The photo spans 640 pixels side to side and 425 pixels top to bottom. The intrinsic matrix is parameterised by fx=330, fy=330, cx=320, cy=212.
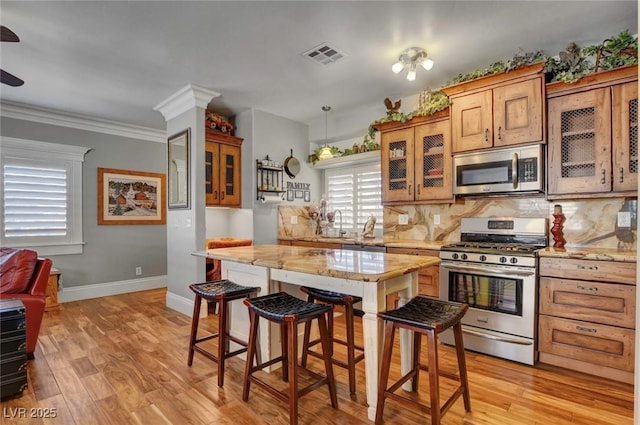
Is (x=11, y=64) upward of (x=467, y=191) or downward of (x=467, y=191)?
upward

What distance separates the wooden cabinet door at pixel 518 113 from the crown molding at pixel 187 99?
298cm

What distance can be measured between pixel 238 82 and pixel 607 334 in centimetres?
388

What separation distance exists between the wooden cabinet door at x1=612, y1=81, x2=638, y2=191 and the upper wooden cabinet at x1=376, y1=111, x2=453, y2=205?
126 cm

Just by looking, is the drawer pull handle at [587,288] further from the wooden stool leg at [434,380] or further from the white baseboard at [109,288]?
the white baseboard at [109,288]

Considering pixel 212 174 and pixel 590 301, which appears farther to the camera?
pixel 212 174

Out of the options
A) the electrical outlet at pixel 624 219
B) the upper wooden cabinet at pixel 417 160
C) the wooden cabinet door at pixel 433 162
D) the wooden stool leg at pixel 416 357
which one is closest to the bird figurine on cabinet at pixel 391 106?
the upper wooden cabinet at pixel 417 160

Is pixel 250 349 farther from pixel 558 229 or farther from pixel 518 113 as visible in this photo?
pixel 518 113

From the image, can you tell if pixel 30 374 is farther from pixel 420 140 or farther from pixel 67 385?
pixel 420 140

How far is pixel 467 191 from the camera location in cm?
321

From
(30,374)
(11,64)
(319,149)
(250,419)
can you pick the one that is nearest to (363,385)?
(250,419)

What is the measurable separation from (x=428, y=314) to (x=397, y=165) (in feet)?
7.65

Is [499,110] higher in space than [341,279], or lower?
higher

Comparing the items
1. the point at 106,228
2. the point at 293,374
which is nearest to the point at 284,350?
the point at 293,374

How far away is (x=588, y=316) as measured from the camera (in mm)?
2375
